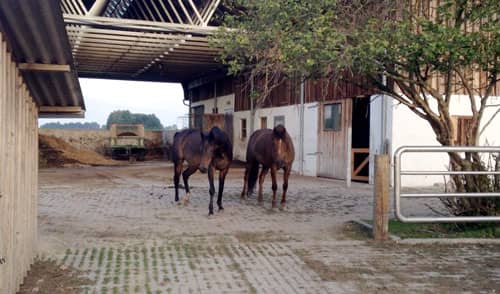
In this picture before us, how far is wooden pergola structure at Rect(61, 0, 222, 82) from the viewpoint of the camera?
1697cm

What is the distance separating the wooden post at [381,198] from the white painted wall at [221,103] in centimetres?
1981

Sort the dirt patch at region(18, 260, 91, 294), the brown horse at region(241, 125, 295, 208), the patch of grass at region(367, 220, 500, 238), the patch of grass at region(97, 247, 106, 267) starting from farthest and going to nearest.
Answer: the brown horse at region(241, 125, 295, 208), the patch of grass at region(367, 220, 500, 238), the patch of grass at region(97, 247, 106, 267), the dirt patch at region(18, 260, 91, 294)

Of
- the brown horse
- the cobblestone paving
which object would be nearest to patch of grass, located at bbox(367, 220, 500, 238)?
the cobblestone paving

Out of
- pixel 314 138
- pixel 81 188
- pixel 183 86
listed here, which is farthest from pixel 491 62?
pixel 183 86

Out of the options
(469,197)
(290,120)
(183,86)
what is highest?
(183,86)

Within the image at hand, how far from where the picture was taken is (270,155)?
10.4 metres

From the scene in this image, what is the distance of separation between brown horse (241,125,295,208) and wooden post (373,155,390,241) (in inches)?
120

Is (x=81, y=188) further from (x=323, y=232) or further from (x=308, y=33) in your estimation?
(x=308, y=33)

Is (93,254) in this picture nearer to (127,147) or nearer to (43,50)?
(43,50)

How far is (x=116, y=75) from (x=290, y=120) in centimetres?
1363

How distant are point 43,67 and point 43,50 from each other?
0.24 meters

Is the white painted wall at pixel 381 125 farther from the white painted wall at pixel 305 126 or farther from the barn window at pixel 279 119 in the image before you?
the barn window at pixel 279 119

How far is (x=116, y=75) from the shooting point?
29859mm

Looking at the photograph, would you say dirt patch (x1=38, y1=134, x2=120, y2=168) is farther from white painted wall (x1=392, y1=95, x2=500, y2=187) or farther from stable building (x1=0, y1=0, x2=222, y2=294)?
stable building (x1=0, y1=0, x2=222, y2=294)
